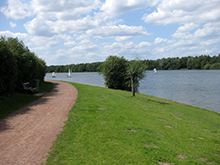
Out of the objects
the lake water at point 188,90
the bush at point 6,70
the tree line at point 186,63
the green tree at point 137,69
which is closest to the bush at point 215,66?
the tree line at point 186,63

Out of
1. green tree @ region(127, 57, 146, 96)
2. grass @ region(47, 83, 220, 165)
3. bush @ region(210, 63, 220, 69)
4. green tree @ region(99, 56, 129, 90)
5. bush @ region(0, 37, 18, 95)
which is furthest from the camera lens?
bush @ region(210, 63, 220, 69)

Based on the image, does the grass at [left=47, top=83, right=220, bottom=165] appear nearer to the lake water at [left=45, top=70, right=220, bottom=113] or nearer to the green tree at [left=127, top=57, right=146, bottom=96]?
the green tree at [left=127, top=57, right=146, bottom=96]

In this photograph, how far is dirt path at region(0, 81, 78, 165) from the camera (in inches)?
201

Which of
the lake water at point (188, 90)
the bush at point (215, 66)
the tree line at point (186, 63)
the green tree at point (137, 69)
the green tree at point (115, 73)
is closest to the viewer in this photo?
the green tree at point (137, 69)

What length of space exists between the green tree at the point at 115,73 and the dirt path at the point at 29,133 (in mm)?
30132

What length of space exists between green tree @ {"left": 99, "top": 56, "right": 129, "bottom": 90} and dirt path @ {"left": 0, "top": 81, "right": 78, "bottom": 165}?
98.9 feet

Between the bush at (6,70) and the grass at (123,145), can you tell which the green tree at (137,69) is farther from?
the grass at (123,145)

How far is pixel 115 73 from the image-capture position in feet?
133

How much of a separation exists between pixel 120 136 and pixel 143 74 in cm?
1494

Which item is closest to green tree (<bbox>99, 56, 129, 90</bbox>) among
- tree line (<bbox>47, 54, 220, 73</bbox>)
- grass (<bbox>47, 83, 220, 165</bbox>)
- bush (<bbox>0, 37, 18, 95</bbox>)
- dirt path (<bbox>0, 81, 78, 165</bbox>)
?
bush (<bbox>0, 37, 18, 95</bbox>)

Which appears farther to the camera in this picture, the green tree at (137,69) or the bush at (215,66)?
the bush at (215,66)

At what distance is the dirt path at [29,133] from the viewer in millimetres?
5112

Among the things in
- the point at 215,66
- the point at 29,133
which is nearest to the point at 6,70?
the point at 29,133

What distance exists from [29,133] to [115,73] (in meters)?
34.2
